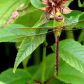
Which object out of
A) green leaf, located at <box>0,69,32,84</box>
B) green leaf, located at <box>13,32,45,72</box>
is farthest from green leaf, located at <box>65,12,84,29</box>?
green leaf, located at <box>0,69,32,84</box>

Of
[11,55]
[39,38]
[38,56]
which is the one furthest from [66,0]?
[11,55]

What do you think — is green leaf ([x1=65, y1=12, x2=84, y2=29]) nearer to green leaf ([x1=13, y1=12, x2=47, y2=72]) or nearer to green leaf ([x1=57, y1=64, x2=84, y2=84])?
green leaf ([x1=13, y1=12, x2=47, y2=72])

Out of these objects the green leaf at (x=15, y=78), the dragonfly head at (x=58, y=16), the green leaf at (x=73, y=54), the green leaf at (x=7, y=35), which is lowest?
the green leaf at (x=15, y=78)

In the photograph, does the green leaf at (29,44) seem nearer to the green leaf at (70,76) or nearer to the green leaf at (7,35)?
the green leaf at (7,35)

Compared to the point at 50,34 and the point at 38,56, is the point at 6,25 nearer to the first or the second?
the point at 50,34

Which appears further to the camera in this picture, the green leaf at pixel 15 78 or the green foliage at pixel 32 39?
the green leaf at pixel 15 78

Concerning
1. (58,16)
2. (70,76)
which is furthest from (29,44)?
(70,76)

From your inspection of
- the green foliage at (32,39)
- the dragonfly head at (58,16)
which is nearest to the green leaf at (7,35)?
the green foliage at (32,39)
